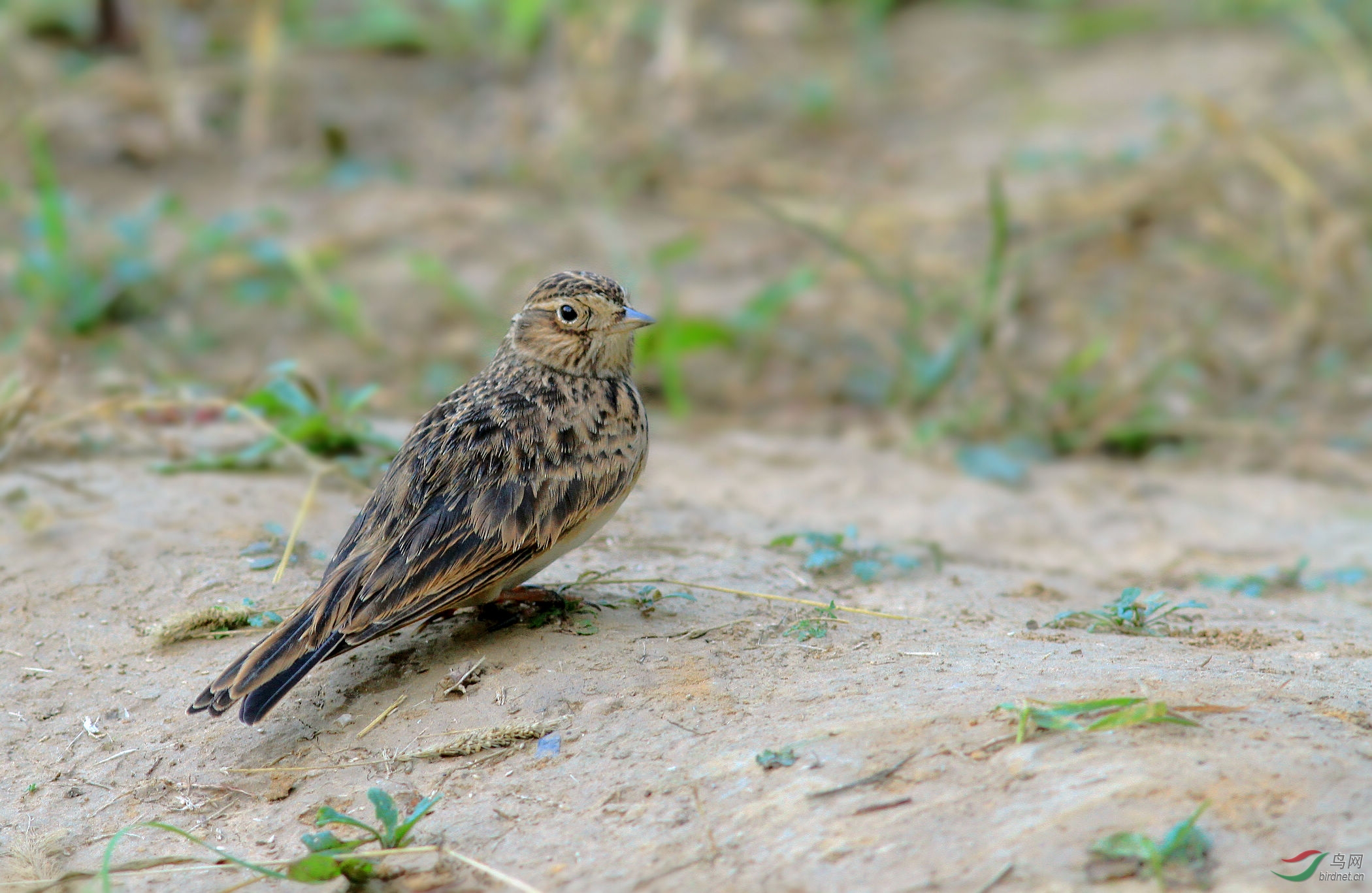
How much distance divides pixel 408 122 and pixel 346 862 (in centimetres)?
757

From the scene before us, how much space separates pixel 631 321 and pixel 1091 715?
2.02 meters

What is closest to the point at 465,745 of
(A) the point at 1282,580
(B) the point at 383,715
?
(B) the point at 383,715

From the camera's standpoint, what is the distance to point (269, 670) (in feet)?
11.1

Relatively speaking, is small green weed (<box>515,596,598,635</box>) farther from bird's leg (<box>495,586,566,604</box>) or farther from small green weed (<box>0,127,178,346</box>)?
small green weed (<box>0,127,178,346</box>)

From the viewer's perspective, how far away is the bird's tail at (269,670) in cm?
333

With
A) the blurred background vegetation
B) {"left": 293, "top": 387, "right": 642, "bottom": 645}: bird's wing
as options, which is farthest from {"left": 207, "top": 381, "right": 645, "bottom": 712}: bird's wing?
the blurred background vegetation

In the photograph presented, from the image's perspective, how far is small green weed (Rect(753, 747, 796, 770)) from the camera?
10.1ft

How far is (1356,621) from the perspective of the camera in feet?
13.8

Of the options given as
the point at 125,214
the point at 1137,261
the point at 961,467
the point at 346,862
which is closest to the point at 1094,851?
the point at 346,862

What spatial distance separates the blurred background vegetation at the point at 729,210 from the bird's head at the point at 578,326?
1.27 feet

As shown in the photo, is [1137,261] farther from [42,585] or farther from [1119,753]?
[42,585]

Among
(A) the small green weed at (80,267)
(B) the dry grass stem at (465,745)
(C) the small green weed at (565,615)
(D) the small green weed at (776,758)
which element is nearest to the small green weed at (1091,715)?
(D) the small green weed at (776,758)

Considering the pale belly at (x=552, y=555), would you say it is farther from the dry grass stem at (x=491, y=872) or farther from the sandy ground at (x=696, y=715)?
the dry grass stem at (x=491, y=872)

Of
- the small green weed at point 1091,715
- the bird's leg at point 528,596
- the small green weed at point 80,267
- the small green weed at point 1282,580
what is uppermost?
the small green weed at point 80,267
